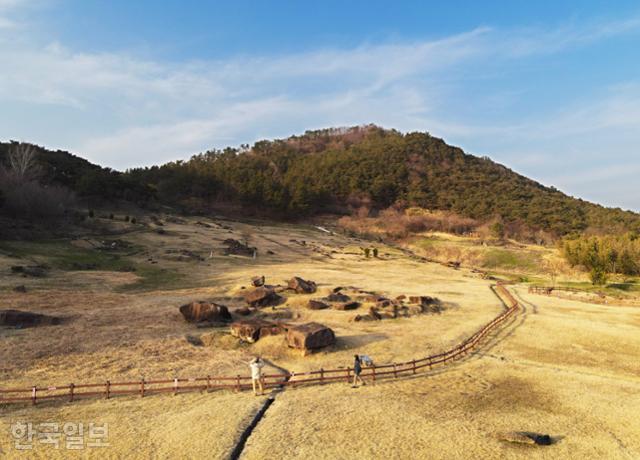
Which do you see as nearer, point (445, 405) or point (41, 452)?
point (41, 452)

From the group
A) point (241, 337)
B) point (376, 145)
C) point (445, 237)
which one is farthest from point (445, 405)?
point (376, 145)

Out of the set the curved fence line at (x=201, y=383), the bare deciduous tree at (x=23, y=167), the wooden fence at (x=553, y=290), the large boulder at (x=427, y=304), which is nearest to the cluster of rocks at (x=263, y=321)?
the curved fence line at (x=201, y=383)

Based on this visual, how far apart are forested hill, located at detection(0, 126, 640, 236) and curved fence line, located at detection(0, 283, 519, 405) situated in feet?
269

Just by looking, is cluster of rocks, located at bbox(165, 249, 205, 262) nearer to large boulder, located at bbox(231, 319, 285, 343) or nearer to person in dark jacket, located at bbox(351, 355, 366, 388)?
large boulder, located at bbox(231, 319, 285, 343)

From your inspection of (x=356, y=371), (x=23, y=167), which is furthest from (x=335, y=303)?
(x=23, y=167)

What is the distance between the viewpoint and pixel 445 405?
1850 centimetres

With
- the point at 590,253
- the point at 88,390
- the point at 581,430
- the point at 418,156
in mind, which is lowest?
the point at 88,390

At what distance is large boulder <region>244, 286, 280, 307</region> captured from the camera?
120 ft

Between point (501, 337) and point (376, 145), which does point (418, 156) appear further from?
point (501, 337)

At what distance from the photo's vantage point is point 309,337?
83.1ft

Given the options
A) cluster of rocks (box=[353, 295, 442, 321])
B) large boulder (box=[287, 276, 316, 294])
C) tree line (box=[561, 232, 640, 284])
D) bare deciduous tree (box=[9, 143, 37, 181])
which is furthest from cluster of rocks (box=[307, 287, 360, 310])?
bare deciduous tree (box=[9, 143, 37, 181])

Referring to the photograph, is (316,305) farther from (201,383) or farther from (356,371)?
(201,383)

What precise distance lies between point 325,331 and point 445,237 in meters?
83.5

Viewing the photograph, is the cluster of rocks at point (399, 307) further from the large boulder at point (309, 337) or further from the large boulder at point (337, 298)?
the large boulder at point (309, 337)
